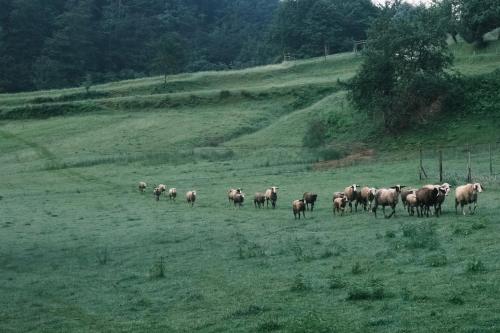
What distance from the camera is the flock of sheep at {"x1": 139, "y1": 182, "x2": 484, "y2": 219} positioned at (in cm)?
2908

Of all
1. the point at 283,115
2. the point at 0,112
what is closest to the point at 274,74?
the point at 283,115

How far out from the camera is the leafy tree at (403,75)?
67.7m

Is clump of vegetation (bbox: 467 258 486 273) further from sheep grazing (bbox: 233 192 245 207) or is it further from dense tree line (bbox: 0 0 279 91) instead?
dense tree line (bbox: 0 0 279 91)

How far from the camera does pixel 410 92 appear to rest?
6806 cm

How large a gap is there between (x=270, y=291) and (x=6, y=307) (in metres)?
7.76

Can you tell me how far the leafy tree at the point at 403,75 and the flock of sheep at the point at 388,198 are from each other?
31.8 metres

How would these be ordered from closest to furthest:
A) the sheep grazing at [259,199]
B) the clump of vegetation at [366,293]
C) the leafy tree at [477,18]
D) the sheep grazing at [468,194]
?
the clump of vegetation at [366,293] < the sheep grazing at [468,194] < the sheep grazing at [259,199] < the leafy tree at [477,18]

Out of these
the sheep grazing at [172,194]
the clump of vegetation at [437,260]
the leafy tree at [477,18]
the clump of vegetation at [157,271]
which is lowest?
the sheep grazing at [172,194]

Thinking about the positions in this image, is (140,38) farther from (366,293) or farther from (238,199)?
(366,293)

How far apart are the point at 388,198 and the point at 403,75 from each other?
3961cm

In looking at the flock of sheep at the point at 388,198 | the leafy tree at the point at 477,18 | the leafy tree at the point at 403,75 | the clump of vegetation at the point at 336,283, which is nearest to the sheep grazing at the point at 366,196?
the flock of sheep at the point at 388,198

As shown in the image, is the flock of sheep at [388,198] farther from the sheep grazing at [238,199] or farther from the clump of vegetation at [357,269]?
the clump of vegetation at [357,269]

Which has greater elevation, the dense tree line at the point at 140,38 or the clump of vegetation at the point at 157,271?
the dense tree line at the point at 140,38

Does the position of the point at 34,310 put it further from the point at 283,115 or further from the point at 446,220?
the point at 283,115
